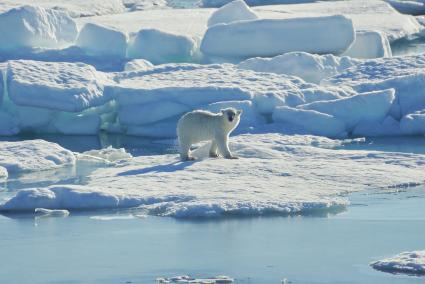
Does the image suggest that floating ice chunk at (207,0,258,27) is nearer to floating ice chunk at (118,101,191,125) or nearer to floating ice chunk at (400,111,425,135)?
floating ice chunk at (118,101,191,125)

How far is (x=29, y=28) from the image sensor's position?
683 inches

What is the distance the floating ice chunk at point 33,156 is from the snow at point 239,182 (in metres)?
0.63

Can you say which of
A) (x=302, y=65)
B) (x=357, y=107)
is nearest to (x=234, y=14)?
(x=302, y=65)

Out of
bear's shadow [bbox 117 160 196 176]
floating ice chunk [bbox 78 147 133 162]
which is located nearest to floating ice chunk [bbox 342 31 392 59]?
floating ice chunk [bbox 78 147 133 162]

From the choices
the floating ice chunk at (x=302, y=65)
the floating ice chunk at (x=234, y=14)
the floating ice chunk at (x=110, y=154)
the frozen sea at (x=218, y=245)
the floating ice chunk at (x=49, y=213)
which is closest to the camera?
the frozen sea at (x=218, y=245)

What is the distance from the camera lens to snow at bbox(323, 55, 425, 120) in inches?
580

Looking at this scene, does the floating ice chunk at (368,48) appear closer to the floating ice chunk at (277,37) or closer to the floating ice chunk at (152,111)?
the floating ice chunk at (277,37)

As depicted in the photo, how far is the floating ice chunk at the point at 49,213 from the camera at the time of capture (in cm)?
984

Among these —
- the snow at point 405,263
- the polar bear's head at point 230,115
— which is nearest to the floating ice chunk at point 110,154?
the polar bear's head at point 230,115

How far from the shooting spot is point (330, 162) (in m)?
11.5

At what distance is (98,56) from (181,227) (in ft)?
27.4

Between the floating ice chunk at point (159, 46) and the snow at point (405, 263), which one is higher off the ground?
the snow at point (405, 263)

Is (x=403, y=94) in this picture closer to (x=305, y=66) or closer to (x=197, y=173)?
(x=305, y=66)

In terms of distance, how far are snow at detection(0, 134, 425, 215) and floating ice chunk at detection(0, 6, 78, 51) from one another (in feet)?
18.5
